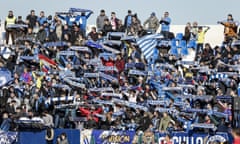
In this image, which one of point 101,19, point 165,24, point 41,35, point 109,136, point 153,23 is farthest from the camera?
point 101,19

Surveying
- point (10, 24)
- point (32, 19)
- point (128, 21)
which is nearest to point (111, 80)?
point (128, 21)

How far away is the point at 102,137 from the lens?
27359mm

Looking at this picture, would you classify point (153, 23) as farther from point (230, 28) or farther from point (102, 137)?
point (102, 137)

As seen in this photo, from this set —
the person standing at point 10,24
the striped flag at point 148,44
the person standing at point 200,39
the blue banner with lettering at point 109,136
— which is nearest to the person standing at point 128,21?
the striped flag at point 148,44

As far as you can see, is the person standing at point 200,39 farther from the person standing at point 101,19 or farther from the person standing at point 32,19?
the person standing at point 32,19

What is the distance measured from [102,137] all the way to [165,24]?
7171mm

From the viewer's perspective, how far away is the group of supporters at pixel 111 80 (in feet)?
91.8

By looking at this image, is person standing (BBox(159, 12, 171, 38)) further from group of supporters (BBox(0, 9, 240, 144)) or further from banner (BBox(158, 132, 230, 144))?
banner (BBox(158, 132, 230, 144))

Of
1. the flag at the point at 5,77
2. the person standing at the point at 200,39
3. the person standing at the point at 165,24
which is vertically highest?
the person standing at the point at 165,24

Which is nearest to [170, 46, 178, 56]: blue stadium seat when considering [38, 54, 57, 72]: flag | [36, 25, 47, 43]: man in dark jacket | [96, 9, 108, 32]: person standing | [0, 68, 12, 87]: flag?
[96, 9, 108, 32]: person standing

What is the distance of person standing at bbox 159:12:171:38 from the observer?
32.7m

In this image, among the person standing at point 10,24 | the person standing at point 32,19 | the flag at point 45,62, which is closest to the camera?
the flag at point 45,62

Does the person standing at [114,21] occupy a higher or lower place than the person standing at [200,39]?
higher

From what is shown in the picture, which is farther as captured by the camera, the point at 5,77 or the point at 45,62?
the point at 45,62
